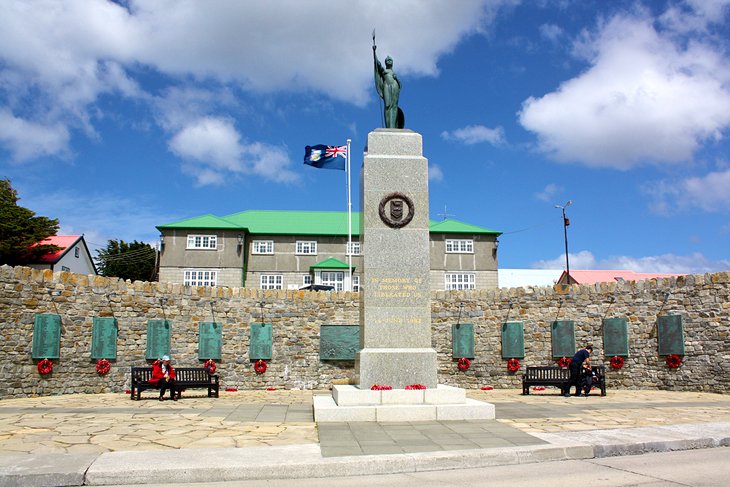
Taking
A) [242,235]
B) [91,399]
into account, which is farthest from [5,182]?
[91,399]

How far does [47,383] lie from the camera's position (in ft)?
47.9

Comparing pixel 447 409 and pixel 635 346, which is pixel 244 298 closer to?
pixel 447 409

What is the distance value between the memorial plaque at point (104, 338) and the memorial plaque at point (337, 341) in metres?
5.88

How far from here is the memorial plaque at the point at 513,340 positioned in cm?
1753

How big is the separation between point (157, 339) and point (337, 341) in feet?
17.3

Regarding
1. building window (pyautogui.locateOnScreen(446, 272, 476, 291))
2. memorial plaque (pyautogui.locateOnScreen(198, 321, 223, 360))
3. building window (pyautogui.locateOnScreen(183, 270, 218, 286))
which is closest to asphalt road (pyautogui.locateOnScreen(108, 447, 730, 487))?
memorial plaque (pyautogui.locateOnScreen(198, 321, 223, 360))

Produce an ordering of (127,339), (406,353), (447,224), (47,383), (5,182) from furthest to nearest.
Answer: (447,224) → (5,182) → (127,339) → (47,383) → (406,353)

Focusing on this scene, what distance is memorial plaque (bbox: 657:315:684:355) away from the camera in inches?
630

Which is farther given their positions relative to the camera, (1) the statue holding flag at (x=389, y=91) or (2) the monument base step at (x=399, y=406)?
(1) the statue holding flag at (x=389, y=91)

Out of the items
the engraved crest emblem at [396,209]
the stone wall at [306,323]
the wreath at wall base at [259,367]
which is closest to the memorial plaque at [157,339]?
the stone wall at [306,323]

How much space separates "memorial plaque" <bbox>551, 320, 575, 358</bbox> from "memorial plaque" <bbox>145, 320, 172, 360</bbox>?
37.1ft

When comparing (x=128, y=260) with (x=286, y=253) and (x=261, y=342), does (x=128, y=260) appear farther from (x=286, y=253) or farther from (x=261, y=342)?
(x=261, y=342)

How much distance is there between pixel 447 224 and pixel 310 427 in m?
33.5

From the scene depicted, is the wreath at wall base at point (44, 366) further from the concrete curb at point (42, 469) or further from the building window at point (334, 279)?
the building window at point (334, 279)
